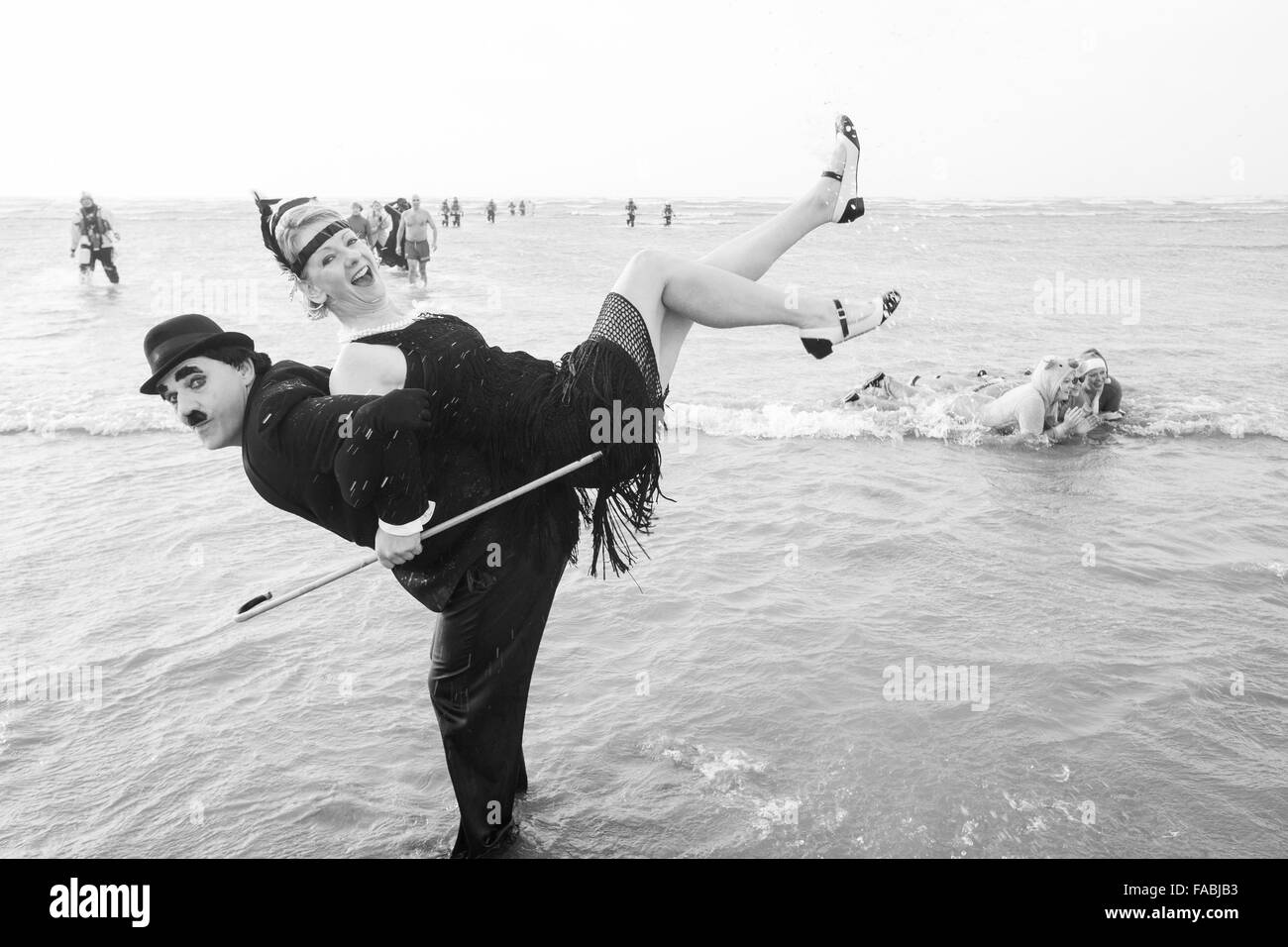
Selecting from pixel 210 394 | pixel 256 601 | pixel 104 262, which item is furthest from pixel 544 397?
pixel 104 262

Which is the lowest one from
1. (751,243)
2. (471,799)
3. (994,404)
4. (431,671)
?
(471,799)

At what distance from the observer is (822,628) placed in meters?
4.68

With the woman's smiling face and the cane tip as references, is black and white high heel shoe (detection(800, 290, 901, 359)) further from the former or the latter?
the cane tip

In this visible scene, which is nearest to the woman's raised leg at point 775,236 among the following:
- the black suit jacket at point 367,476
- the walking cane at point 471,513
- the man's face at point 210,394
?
the walking cane at point 471,513

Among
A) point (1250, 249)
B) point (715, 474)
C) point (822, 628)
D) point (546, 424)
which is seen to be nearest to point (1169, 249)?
point (1250, 249)

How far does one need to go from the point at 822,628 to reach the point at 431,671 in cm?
223

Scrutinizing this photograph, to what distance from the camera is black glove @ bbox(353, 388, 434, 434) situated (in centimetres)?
241

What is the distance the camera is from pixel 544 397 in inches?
111

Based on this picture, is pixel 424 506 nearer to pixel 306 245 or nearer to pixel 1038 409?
pixel 306 245

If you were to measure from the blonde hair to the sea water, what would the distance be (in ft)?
6.22

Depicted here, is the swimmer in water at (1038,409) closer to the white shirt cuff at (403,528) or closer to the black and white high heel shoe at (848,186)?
the black and white high heel shoe at (848,186)

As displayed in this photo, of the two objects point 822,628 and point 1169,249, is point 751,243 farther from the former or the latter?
point 1169,249

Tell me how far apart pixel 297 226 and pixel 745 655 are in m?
2.65
